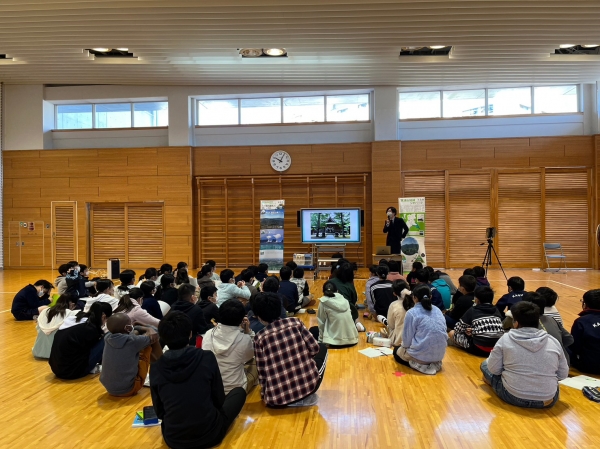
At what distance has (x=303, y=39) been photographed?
26.2ft

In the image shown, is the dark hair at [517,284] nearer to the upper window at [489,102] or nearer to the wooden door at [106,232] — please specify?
the upper window at [489,102]

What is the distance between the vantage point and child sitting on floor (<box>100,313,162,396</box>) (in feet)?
10.3

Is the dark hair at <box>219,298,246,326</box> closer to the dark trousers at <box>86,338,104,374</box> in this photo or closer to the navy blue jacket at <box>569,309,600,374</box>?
the dark trousers at <box>86,338,104,374</box>

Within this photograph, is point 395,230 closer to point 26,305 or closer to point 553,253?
point 553,253

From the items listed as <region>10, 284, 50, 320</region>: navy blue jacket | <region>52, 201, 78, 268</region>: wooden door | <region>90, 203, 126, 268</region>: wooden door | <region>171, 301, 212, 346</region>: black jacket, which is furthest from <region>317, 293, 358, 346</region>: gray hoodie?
<region>52, 201, 78, 268</region>: wooden door

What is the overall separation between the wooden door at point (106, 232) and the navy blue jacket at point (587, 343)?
11597 millimetres

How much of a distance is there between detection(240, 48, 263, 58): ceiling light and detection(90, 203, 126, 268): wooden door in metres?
6.12

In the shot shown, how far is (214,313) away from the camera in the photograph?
4047 mm

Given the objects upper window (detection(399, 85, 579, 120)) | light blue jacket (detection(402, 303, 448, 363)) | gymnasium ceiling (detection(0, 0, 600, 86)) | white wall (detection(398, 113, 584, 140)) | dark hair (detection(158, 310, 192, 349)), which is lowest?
light blue jacket (detection(402, 303, 448, 363))

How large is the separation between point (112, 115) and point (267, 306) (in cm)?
1184

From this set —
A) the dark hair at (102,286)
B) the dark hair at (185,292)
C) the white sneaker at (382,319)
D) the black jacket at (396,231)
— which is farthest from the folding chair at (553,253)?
the dark hair at (102,286)

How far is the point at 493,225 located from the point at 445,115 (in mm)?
3340

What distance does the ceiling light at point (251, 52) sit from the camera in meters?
8.98

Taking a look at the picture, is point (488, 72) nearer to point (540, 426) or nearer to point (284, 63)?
point (284, 63)
